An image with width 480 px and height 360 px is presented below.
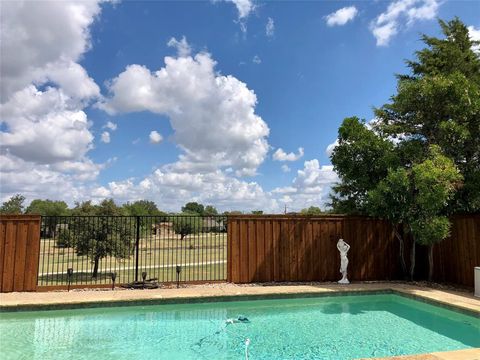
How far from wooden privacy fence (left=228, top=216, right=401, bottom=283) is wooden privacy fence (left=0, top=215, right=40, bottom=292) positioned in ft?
15.3

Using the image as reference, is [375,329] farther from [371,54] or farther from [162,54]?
[162,54]

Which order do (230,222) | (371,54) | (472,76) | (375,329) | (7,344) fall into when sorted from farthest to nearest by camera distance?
1. (472,76)
2. (371,54)
3. (230,222)
4. (375,329)
5. (7,344)

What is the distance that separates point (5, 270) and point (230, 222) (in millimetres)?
5397

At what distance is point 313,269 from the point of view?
10.5 metres

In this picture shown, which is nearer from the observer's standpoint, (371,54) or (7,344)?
(7,344)

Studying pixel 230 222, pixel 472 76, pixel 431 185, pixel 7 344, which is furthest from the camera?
pixel 472 76

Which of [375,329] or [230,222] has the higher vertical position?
[230,222]

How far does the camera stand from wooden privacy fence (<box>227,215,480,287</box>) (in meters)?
10.0

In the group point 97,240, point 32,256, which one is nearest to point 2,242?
point 32,256

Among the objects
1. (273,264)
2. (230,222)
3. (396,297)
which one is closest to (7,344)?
(230,222)

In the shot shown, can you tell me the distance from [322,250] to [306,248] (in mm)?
469

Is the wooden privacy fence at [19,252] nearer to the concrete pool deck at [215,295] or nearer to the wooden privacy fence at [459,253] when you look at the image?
the concrete pool deck at [215,295]

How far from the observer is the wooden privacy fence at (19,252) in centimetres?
880

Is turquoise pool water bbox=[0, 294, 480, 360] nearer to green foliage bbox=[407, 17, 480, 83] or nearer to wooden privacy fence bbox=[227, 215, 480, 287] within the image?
wooden privacy fence bbox=[227, 215, 480, 287]
